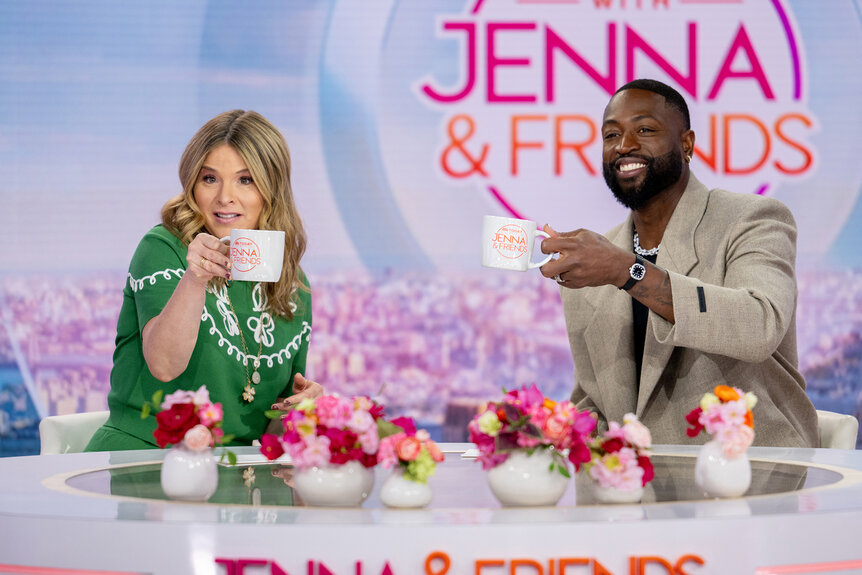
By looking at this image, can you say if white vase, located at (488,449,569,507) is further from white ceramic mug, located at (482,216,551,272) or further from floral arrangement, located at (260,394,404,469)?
white ceramic mug, located at (482,216,551,272)

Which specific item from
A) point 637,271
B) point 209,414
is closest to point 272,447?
point 209,414

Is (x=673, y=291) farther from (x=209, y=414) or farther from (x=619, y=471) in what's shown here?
(x=209, y=414)

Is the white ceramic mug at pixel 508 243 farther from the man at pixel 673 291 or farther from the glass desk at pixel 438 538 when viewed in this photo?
the glass desk at pixel 438 538

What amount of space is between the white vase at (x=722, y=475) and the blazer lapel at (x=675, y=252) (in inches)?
40.5

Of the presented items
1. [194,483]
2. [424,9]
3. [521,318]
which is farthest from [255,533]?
[424,9]

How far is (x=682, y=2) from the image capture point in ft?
14.8

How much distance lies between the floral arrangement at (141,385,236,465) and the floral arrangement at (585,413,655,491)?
0.57 metres

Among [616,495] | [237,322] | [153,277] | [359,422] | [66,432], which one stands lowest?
[66,432]

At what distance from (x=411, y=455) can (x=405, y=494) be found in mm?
55

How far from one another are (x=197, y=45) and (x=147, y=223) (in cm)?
85

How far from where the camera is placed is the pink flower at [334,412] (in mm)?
1441

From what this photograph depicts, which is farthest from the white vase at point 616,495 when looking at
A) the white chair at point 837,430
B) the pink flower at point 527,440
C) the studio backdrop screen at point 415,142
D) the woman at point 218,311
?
the studio backdrop screen at point 415,142

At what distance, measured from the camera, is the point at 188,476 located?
150cm

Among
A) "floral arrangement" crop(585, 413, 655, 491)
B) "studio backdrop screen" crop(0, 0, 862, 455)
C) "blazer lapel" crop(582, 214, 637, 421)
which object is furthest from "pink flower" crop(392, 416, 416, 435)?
"studio backdrop screen" crop(0, 0, 862, 455)
